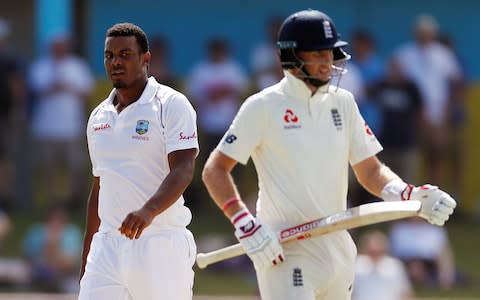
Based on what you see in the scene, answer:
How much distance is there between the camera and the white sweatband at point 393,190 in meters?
7.24

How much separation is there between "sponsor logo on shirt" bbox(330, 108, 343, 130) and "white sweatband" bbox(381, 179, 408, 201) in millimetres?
438

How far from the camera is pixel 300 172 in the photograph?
7.04 meters

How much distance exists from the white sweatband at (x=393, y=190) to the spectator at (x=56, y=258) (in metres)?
6.79

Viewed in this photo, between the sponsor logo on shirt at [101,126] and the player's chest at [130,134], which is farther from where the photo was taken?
the sponsor logo on shirt at [101,126]

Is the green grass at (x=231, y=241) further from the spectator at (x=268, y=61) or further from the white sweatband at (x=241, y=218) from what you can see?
the white sweatband at (x=241, y=218)

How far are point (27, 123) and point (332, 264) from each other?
9.67 m

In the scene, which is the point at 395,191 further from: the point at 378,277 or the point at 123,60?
the point at 378,277

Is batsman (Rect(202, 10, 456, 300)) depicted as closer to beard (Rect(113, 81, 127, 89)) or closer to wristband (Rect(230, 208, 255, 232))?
wristband (Rect(230, 208, 255, 232))

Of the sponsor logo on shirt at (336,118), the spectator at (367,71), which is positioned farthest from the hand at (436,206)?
the spectator at (367,71)

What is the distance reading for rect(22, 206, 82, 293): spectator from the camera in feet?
44.7

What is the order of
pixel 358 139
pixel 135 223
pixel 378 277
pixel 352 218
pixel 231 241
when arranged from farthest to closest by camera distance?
pixel 231 241
pixel 378 277
pixel 358 139
pixel 352 218
pixel 135 223

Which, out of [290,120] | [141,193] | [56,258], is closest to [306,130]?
[290,120]

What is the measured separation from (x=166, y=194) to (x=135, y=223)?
25 cm

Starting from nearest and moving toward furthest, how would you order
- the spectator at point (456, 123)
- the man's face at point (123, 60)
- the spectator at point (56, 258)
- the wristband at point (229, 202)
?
→ 1. the man's face at point (123, 60)
2. the wristband at point (229, 202)
3. the spectator at point (56, 258)
4. the spectator at point (456, 123)
